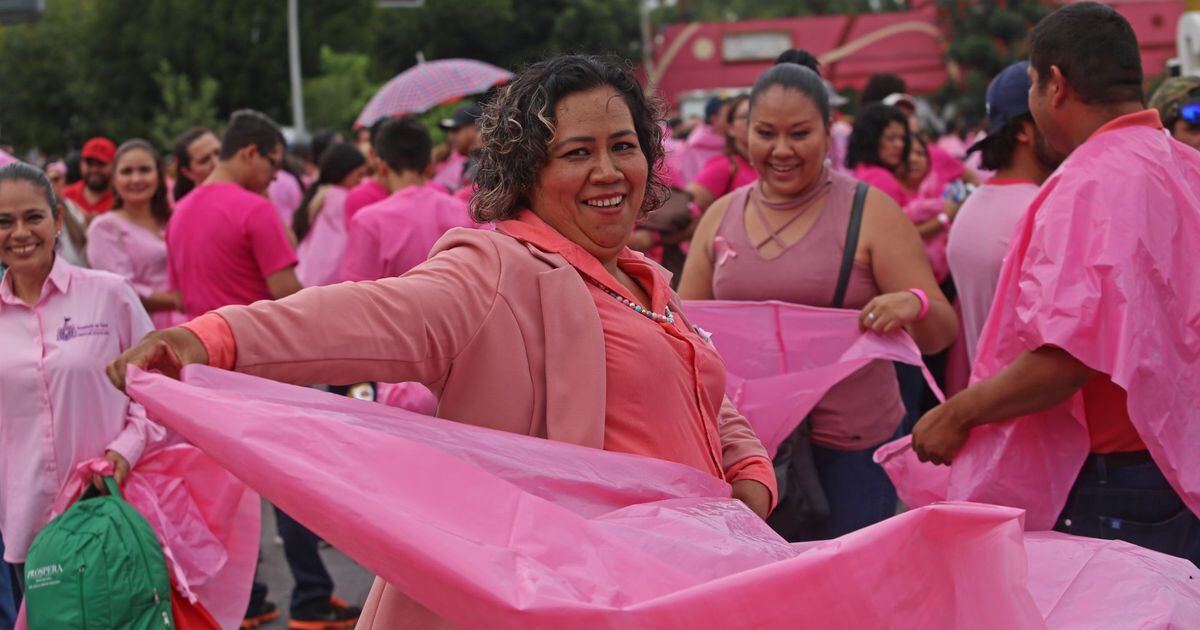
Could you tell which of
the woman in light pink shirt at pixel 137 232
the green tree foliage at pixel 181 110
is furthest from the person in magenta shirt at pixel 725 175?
the green tree foliage at pixel 181 110

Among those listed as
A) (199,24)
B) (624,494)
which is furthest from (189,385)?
(199,24)

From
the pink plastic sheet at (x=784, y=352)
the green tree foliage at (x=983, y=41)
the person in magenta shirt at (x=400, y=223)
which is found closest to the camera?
the pink plastic sheet at (x=784, y=352)

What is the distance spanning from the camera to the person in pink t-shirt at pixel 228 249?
6.20 m

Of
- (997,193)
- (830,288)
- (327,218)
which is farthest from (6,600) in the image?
(997,193)

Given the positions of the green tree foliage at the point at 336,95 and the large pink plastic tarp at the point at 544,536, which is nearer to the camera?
the large pink plastic tarp at the point at 544,536

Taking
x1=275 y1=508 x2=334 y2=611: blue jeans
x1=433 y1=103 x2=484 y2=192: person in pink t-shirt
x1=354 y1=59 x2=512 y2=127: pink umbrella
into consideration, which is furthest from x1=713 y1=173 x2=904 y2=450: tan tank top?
x1=354 y1=59 x2=512 y2=127: pink umbrella

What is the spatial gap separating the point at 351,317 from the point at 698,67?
51.8 m

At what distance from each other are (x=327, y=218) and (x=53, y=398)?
14.6 feet

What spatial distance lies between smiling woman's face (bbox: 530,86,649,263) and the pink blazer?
166mm

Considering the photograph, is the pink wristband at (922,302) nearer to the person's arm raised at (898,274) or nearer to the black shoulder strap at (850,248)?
the person's arm raised at (898,274)

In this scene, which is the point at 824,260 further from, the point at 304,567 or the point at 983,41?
the point at 983,41

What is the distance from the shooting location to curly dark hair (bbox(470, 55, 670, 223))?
2.98 meters

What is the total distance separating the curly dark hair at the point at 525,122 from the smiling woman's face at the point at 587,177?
23 millimetres

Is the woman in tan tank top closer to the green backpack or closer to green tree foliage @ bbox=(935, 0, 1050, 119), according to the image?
the green backpack
